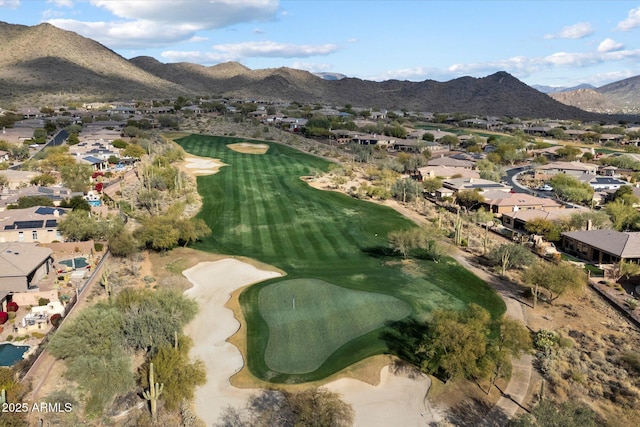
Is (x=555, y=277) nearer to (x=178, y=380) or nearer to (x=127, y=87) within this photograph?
(x=178, y=380)

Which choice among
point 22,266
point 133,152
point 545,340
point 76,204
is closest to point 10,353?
point 22,266

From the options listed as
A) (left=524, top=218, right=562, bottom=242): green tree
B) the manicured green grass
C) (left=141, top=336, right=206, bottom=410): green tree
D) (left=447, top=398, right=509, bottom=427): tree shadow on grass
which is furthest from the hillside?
(left=447, top=398, right=509, bottom=427): tree shadow on grass

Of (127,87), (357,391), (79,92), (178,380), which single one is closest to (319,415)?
(357,391)

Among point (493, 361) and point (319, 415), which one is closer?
point (319, 415)

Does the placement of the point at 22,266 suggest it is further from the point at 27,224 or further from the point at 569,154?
the point at 569,154

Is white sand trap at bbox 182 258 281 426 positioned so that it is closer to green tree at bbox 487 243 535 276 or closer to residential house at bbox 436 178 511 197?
green tree at bbox 487 243 535 276
